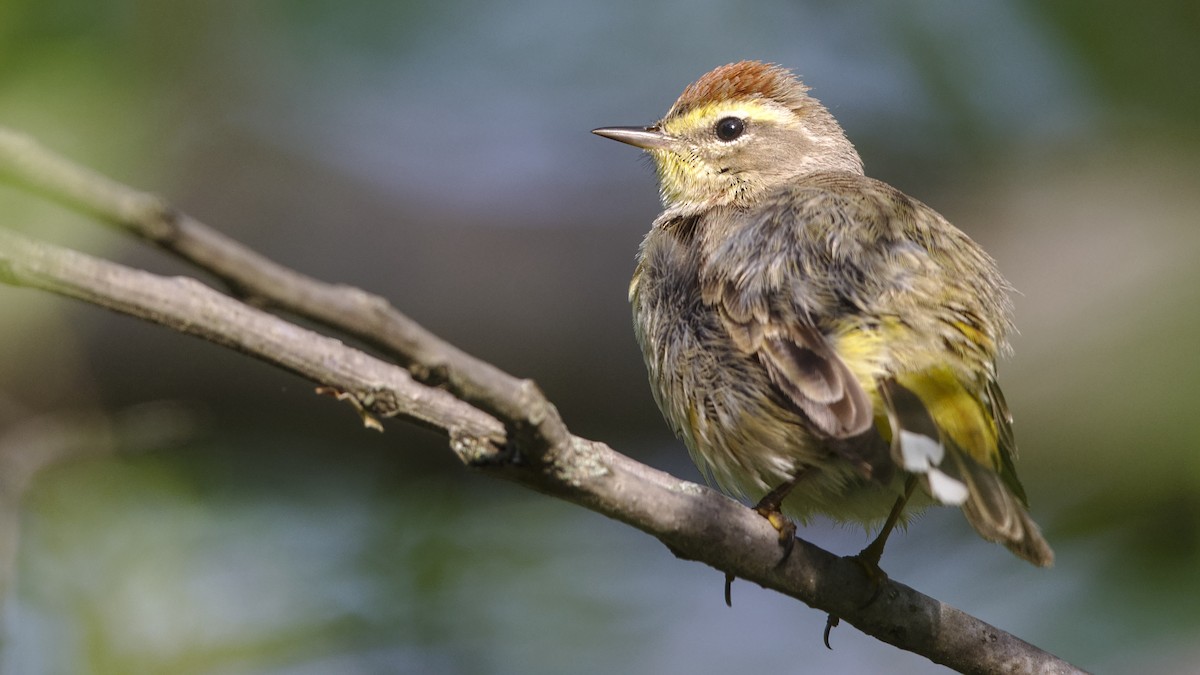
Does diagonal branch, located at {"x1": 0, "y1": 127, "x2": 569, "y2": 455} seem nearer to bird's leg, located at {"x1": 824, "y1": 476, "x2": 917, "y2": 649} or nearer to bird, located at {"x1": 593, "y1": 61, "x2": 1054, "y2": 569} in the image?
bird, located at {"x1": 593, "y1": 61, "x2": 1054, "y2": 569}

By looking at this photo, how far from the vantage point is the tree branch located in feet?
6.40

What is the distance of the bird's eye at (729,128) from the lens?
6105 millimetres

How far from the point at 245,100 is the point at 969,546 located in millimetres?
5057

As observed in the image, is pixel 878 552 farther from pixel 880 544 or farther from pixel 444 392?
pixel 444 392

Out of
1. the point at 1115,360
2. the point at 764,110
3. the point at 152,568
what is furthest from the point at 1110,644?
the point at 152,568

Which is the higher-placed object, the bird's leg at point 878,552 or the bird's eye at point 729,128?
the bird's eye at point 729,128

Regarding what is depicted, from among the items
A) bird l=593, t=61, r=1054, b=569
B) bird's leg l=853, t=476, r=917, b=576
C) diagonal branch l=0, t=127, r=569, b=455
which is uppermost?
bird l=593, t=61, r=1054, b=569

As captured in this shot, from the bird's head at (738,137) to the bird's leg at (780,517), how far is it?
1.91 m

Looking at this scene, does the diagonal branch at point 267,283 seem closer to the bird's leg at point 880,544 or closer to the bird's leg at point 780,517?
the bird's leg at point 780,517

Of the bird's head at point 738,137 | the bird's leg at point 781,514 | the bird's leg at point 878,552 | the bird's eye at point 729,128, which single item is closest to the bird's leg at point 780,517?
the bird's leg at point 781,514

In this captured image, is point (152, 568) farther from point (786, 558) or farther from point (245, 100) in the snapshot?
point (245, 100)

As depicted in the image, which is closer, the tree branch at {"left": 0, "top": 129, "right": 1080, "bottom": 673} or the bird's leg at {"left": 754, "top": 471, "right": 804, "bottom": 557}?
the tree branch at {"left": 0, "top": 129, "right": 1080, "bottom": 673}

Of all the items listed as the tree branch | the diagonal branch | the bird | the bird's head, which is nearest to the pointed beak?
the bird's head

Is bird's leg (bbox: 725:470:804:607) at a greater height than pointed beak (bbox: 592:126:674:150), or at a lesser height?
lesser
